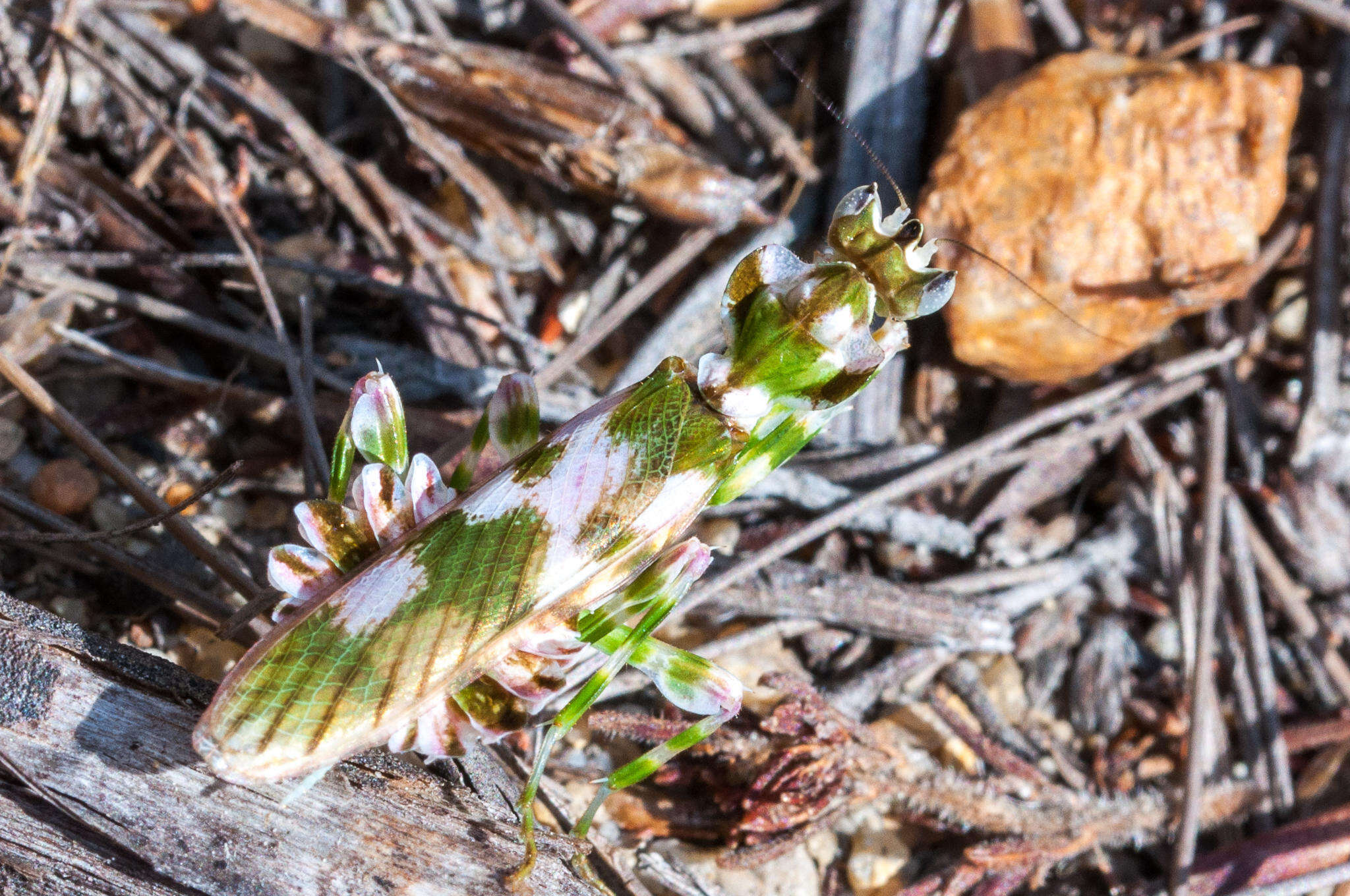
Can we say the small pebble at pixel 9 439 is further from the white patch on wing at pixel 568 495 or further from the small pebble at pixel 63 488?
the white patch on wing at pixel 568 495

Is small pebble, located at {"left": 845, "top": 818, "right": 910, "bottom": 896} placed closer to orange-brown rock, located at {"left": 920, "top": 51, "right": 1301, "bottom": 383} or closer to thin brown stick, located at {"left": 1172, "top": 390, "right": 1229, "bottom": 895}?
thin brown stick, located at {"left": 1172, "top": 390, "right": 1229, "bottom": 895}

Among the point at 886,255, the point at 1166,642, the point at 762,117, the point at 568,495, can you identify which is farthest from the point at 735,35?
the point at 1166,642

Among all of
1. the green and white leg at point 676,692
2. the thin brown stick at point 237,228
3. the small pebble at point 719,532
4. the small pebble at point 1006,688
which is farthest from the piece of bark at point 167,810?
the small pebble at point 1006,688


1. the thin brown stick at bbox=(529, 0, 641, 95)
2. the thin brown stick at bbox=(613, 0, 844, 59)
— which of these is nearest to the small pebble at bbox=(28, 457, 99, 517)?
the thin brown stick at bbox=(529, 0, 641, 95)

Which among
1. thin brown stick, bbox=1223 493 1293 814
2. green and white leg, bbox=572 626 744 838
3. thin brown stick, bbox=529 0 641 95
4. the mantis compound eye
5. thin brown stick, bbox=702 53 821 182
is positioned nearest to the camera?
green and white leg, bbox=572 626 744 838

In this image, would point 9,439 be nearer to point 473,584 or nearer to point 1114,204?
point 473,584

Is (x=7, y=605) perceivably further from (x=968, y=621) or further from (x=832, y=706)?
(x=968, y=621)
